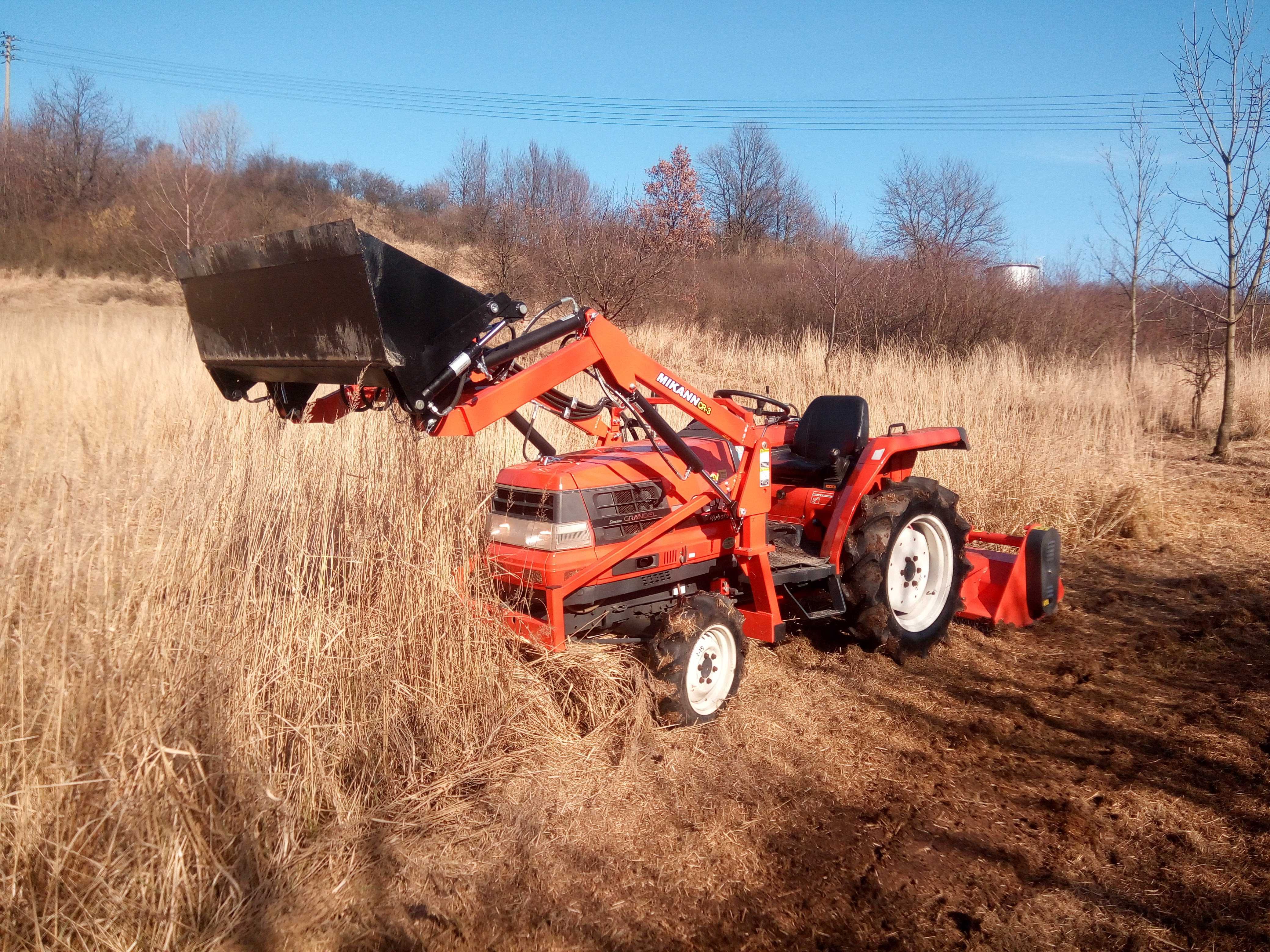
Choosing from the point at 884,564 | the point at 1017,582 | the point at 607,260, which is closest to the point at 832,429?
the point at 884,564

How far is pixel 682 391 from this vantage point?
374 cm

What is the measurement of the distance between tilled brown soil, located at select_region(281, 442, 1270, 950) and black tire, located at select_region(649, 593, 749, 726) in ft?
0.31

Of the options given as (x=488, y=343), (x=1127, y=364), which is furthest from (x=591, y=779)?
(x=1127, y=364)

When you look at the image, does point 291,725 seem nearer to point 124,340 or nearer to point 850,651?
point 850,651

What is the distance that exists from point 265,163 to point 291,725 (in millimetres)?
20459

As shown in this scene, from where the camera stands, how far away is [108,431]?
3.96m

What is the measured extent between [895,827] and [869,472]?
196 centimetres

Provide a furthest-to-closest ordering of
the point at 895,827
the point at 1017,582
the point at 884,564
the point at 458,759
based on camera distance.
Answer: the point at 1017,582, the point at 884,564, the point at 458,759, the point at 895,827

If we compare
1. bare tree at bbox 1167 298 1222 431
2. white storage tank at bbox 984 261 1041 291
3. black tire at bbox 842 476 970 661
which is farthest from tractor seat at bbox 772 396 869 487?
white storage tank at bbox 984 261 1041 291

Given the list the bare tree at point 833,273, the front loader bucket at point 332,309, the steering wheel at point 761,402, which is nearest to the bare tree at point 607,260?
the bare tree at point 833,273

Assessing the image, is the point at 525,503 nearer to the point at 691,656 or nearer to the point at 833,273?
the point at 691,656

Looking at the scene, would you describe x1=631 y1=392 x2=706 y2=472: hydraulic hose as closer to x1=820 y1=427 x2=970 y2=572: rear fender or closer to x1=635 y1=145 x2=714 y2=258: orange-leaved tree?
x1=820 y1=427 x2=970 y2=572: rear fender

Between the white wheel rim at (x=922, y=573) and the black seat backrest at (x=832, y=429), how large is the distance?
1.81 feet

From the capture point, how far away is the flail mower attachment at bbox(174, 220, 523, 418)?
9.08ft
